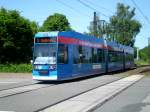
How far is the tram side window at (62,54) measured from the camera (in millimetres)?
25420

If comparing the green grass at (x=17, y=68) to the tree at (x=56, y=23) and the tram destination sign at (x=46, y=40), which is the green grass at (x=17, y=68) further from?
the tree at (x=56, y=23)

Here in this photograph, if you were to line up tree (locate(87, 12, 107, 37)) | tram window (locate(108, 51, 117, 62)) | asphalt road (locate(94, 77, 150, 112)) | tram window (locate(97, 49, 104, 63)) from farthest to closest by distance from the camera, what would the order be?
1. tree (locate(87, 12, 107, 37))
2. tram window (locate(108, 51, 117, 62))
3. tram window (locate(97, 49, 104, 63))
4. asphalt road (locate(94, 77, 150, 112))

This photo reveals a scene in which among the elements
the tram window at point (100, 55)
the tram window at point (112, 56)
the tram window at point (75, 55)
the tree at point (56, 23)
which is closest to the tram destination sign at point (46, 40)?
the tram window at point (75, 55)

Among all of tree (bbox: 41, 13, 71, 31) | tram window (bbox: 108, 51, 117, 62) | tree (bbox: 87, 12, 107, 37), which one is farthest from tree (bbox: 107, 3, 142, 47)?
tram window (bbox: 108, 51, 117, 62)

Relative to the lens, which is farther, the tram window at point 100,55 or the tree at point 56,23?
the tree at point 56,23

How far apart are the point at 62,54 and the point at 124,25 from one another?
78288 millimetres

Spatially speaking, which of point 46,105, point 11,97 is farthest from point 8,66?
point 46,105

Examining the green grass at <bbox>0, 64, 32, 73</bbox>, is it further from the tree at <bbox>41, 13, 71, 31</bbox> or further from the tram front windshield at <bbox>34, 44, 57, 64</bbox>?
the tree at <bbox>41, 13, 71, 31</bbox>

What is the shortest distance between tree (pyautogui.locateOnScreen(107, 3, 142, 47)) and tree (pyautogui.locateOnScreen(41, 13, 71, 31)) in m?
13.5

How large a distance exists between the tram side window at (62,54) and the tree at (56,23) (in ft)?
220

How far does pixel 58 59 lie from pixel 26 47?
3420cm

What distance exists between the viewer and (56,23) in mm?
93562

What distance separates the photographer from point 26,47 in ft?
193

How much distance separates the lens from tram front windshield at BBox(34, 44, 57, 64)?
25297 mm
